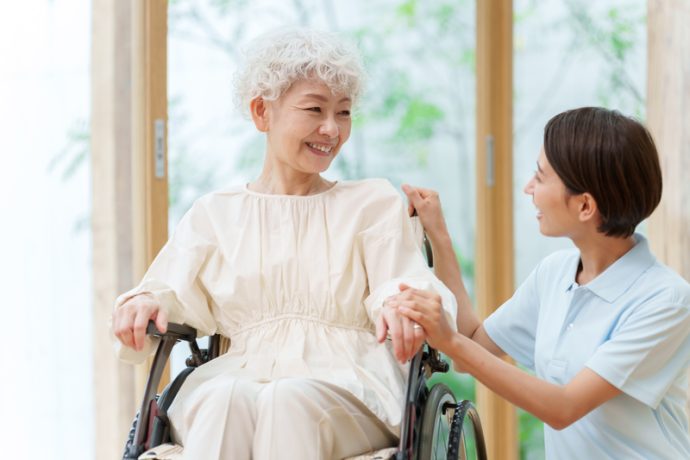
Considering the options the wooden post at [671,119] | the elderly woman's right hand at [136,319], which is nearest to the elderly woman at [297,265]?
the elderly woman's right hand at [136,319]

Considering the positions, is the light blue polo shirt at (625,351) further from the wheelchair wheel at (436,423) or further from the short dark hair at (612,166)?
the wheelchair wheel at (436,423)

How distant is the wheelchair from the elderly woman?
0.11 ft

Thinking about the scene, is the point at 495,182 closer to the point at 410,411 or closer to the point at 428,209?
the point at 428,209

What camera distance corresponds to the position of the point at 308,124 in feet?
6.62

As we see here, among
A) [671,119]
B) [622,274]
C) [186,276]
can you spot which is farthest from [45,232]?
[671,119]

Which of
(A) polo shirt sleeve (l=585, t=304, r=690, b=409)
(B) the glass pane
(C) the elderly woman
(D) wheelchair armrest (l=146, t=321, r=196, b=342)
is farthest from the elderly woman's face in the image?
(B) the glass pane

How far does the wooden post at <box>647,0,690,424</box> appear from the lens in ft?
8.99

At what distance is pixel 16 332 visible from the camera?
2.56 meters

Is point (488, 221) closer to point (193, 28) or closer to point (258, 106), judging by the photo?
point (193, 28)

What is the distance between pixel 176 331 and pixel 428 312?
0.54 meters

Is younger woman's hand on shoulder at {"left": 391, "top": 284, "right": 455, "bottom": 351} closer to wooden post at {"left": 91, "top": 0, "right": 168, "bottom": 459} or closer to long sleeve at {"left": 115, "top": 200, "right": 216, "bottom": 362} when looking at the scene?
long sleeve at {"left": 115, "top": 200, "right": 216, "bottom": 362}

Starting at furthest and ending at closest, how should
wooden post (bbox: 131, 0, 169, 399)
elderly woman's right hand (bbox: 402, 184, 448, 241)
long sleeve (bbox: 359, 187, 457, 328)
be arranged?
wooden post (bbox: 131, 0, 169, 399) < elderly woman's right hand (bbox: 402, 184, 448, 241) < long sleeve (bbox: 359, 187, 457, 328)

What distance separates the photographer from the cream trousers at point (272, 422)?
1.67m

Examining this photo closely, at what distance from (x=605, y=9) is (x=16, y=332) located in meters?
2.22
